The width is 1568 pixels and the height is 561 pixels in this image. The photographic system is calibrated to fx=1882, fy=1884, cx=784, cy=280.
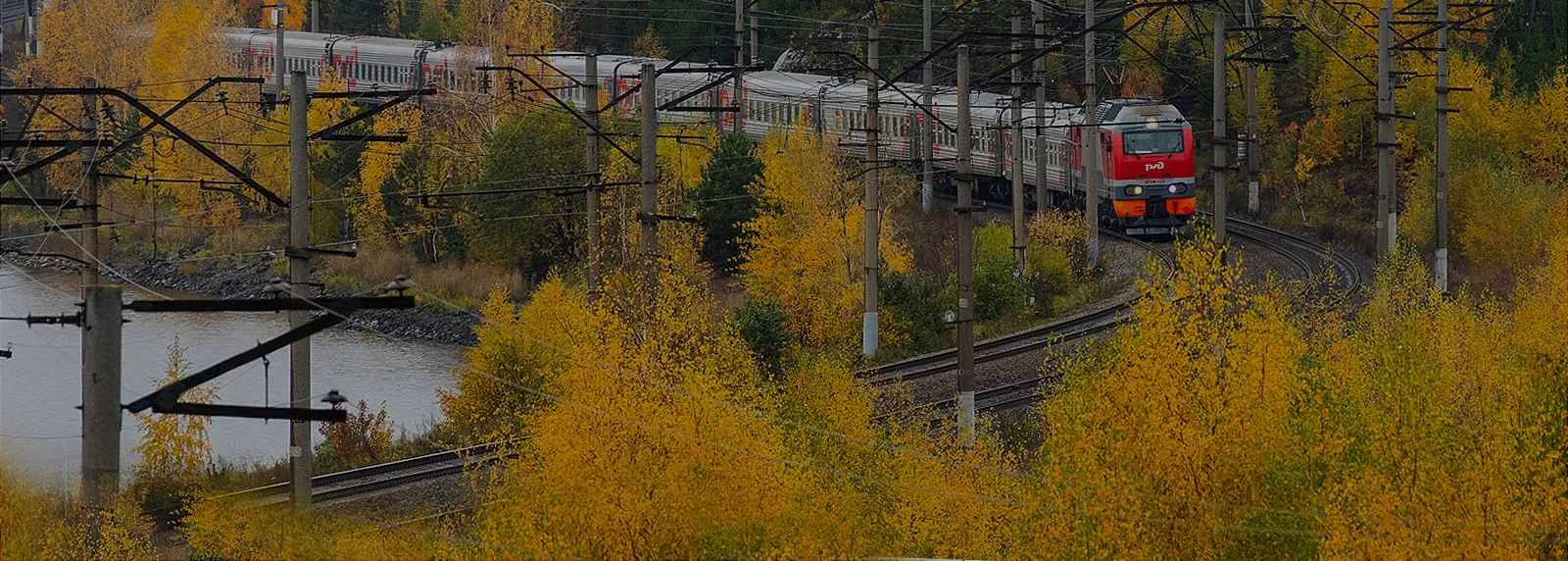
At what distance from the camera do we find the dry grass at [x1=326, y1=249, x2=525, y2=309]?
4575cm

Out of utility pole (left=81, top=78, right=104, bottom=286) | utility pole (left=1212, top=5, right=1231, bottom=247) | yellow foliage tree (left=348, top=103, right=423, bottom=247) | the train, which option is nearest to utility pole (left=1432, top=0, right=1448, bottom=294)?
the train

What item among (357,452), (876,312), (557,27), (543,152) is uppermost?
(557,27)

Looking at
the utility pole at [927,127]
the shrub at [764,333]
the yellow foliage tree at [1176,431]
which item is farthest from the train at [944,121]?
the yellow foliage tree at [1176,431]

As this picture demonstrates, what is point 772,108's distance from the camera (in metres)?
47.8

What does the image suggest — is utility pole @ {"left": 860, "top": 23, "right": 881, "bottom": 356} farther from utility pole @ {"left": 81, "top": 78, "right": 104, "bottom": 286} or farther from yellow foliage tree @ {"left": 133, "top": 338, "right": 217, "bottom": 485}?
utility pole @ {"left": 81, "top": 78, "right": 104, "bottom": 286}

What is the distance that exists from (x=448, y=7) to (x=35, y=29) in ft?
51.6

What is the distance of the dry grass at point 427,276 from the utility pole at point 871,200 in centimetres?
1392

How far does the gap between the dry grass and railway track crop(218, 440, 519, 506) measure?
16369 millimetres

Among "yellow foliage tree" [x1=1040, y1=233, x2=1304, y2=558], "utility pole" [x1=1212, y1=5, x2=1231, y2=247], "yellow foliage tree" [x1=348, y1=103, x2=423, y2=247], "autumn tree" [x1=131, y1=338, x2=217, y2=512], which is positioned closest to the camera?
"yellow foliage tree" [x1=1040, y1=233, x2=1304, y2=558]

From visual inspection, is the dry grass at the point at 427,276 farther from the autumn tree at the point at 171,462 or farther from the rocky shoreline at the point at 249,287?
the autumn tree at the point at 171,462

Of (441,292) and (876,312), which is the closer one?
(876,312)

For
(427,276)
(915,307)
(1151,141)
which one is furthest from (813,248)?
(427,276)

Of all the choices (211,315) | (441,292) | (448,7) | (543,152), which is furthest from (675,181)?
(448,7)

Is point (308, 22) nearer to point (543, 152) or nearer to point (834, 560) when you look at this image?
point (543, 152)
